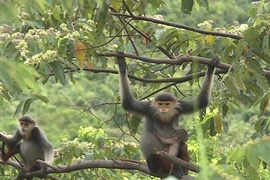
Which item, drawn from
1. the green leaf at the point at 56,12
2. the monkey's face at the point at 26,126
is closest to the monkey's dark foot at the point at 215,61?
the green leaf at the point at 56,12

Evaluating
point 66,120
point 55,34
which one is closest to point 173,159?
point 55,34

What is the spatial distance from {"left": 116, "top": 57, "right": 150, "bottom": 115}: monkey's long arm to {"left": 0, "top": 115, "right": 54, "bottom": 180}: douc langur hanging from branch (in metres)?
1.70

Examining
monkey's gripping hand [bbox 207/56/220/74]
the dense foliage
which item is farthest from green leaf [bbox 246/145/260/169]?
monkey's gripping hand [bbox 207/56/220/74]

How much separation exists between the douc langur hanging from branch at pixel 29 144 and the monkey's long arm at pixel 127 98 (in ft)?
5.57

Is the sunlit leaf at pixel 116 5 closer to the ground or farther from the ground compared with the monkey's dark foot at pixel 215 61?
farther from the ground

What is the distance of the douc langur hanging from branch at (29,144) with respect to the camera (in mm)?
6910

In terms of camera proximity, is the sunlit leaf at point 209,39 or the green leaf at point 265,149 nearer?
the green leaf at point 265,149

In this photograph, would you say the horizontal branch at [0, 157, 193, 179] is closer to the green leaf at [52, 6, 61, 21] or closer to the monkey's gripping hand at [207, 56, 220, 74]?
the monkey's gripping hand at [207, 56, 220, 74]

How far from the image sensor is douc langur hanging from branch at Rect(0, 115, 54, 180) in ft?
22.7

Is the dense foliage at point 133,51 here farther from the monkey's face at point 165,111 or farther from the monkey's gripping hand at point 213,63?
the monkey's face at point 165,111

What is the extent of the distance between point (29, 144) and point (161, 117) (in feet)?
6.90

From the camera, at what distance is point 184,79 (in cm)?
484

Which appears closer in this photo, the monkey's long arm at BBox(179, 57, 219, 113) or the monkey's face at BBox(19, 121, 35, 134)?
the monkey's long arm at BBox(179, 57, 219, 113)

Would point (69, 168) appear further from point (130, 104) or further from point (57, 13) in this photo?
point (57, 13)
